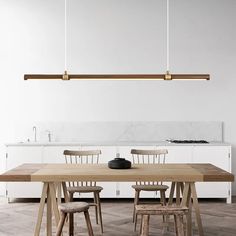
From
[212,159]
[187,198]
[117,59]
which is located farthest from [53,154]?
[187,198]

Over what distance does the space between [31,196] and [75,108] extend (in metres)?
→ 1.65

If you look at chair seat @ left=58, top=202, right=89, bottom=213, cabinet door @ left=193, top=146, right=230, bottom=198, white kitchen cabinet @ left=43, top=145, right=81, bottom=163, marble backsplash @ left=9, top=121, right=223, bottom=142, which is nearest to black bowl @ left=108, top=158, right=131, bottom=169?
chair seat @ left=58, top=202, right=89, bottom=213

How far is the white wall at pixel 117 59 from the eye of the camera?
25.5 ft

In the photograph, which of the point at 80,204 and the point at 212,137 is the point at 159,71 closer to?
the point at 212,137

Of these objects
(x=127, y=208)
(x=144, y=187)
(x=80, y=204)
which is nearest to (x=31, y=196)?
(x=127, y=208)

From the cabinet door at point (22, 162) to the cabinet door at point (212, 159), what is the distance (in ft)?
7.91

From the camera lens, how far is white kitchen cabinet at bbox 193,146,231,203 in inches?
277

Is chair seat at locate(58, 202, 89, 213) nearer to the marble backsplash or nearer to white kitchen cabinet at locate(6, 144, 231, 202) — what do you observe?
white kitchen cabinet at locate(6, 144, 231, 202)

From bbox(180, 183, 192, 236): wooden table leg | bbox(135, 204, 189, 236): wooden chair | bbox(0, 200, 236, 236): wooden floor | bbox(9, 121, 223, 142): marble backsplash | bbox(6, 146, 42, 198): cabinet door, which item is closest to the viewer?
bbox(135, 204, 189, 236): wooden chair

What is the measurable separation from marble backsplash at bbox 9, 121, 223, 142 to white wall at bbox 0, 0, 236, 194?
111 millimetres

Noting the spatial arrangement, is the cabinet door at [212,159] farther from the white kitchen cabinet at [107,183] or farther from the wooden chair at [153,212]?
the wooden chair at [153,212]

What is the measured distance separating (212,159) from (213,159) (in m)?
0.02

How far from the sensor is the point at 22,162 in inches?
277

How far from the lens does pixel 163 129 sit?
7746 millimetres
